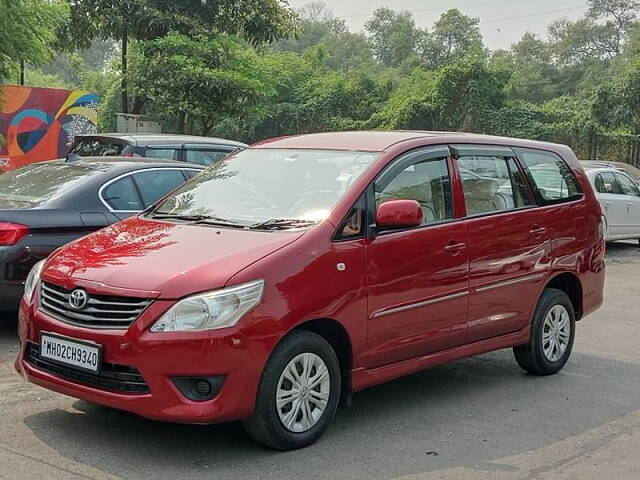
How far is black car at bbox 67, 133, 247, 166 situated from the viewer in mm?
9859

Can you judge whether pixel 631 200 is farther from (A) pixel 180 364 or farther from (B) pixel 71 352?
(B) pixel 71 352

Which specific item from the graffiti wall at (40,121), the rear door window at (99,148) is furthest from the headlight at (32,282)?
the graffiti wall at (40,121)

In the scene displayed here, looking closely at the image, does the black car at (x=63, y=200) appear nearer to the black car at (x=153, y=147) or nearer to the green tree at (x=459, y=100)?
the black car at (x=153, y=147)

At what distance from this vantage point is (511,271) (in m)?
6.04

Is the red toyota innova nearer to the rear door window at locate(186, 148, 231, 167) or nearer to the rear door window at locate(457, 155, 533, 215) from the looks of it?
the rear door window at locate(457, 155, 533, 215)

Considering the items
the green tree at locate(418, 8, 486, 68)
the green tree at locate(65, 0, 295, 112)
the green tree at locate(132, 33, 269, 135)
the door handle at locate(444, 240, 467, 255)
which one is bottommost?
the door handle at locate(444, 240, 467, 255)

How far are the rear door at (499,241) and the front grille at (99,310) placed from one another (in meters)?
2.42

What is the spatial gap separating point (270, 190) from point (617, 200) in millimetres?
11255

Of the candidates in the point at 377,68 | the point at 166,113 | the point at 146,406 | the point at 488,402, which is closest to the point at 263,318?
the point at 146,406

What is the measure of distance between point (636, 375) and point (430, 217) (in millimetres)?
2542

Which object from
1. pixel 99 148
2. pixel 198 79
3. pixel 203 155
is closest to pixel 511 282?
pixel 203 155

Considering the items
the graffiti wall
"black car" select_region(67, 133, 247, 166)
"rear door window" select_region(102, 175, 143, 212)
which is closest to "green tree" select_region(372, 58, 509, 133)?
the graffiti wall

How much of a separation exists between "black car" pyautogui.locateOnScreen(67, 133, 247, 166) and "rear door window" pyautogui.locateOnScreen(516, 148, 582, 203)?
3841mm

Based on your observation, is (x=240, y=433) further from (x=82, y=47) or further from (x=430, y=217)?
(x=82, y=47)
